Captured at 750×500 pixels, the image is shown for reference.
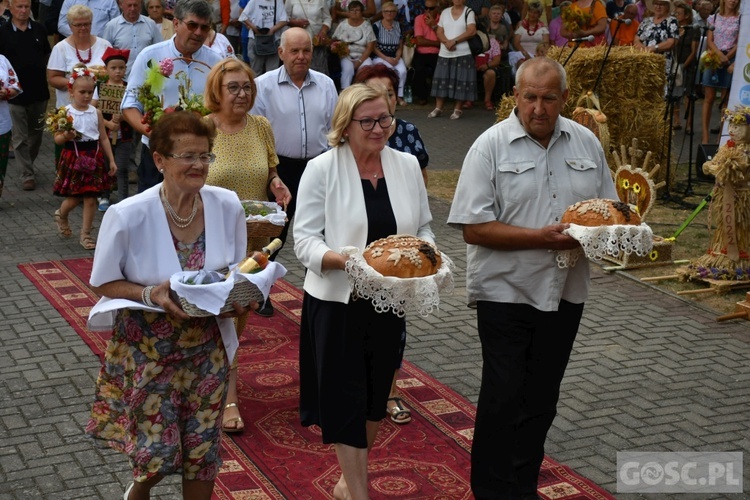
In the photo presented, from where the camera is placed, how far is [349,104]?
17.4ft

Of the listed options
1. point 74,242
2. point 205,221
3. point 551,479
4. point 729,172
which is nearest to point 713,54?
point 729,172

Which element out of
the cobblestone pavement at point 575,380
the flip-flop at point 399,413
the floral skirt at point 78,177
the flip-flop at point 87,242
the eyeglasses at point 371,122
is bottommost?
the flip-flop at point 87,242

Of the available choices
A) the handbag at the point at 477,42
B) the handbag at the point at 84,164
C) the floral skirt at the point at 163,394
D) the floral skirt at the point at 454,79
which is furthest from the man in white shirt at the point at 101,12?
the floral skirt at the point at 163,394

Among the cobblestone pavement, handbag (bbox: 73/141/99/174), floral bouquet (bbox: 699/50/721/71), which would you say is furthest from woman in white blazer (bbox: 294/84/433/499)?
floral bouquet (bbox: 699/50/721/71)

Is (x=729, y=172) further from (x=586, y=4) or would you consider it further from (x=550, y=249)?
(x=586, y=4)

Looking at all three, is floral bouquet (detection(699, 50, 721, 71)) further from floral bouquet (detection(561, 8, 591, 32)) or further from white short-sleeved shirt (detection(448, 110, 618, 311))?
white short-sleeved shirt (detection(448, 110, 618, 311))

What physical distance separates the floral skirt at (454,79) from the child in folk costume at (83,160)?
10.0 meters

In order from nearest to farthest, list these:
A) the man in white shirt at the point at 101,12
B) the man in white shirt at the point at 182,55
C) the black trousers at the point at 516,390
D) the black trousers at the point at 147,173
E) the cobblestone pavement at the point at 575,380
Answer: the black trousers at the point at 516,390, the cobblestone pavement at the point at 575,380, the man in white shirt at the point at 182,55, the black trousers at the point at 147,173, the man in white shirt at the point at 101,12

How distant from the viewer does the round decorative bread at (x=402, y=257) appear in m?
4.86

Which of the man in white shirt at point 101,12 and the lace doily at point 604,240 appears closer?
the lace doily at point 604,240

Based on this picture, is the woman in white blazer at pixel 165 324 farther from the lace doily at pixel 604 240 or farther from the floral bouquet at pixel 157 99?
the floral bouquet at pixel 157 99

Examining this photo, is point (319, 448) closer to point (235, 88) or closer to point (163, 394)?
point (163, 394)

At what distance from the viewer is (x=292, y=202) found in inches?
327

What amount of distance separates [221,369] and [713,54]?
A: 46.5 ft
